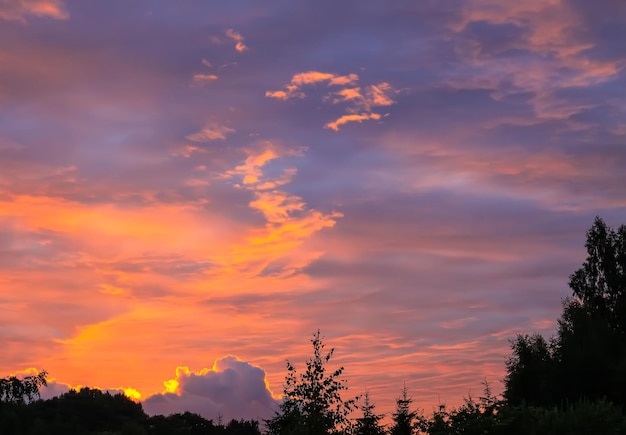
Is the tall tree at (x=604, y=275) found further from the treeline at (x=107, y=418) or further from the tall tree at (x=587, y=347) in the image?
the treeline at (x=107, y=418)

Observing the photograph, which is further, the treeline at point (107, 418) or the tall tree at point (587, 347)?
the treeline at point (107, 418)

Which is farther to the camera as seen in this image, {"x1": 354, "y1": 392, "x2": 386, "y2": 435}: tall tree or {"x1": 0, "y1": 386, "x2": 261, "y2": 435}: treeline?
{"x1": 0, "y1": 386, "x2": 261, "y2": 435}: treeline

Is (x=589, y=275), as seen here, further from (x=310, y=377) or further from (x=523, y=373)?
(x=310, y=377)

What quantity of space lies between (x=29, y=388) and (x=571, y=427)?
2917 cm

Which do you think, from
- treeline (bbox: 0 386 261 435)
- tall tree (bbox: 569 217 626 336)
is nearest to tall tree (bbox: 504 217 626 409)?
tall tree (bbox: 569 217 626 336)

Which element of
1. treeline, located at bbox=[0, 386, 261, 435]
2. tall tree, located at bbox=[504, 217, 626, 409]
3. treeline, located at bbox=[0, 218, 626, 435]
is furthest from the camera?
treeline, located at bbox=[0, 386, 261, 435]

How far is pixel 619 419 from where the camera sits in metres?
39.0

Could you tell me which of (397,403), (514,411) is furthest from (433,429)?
(397,403)

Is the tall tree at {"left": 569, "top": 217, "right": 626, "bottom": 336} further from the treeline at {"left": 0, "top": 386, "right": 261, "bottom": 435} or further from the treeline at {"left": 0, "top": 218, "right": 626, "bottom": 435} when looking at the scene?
the treeline at {"left": 0, "top": 386, "right": 261, "bottom": 435}

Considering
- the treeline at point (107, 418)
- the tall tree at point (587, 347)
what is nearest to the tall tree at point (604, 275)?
the tall tree at point (587, 347)

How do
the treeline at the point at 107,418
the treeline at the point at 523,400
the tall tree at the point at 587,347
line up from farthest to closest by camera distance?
the treeline at the point at 107,418, the tall tree at the point at 587,347, the treeline at the point at 523,400

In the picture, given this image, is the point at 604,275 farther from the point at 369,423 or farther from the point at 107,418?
the point at 107,418

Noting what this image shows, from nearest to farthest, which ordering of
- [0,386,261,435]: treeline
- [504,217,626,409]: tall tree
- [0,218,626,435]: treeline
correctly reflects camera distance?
1. [0,218,626,435]: treeline
2. [504,217,626,409]: tall tree
3. [0,386,261,435]: treeline

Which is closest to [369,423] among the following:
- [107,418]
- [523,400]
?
[523,400]
